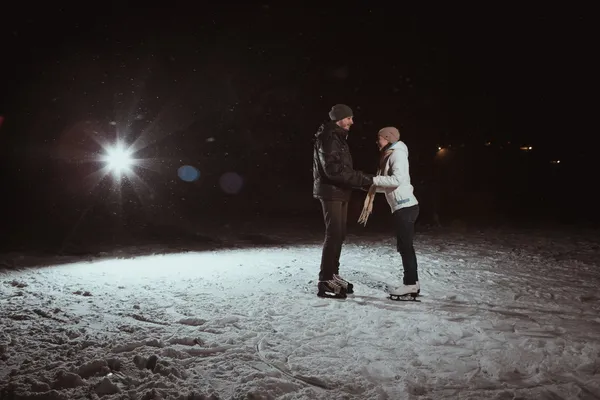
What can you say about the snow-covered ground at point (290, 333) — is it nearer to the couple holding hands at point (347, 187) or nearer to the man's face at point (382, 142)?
the couple holding hands at point (347, 187)

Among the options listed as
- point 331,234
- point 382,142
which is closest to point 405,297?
point 331,234

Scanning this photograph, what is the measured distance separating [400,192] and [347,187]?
612 millimetres

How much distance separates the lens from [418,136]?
15758 millimetres

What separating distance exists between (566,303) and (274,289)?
3.48m

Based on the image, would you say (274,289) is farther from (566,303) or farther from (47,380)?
(566,303)

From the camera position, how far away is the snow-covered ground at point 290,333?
2963mm

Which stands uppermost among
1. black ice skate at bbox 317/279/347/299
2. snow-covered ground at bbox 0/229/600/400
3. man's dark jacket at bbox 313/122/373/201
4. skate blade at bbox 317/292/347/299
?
man's dark jacket at bbox 313/122/373/201

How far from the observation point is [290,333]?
3963 mm

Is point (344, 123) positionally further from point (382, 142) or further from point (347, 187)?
point (347, 187)

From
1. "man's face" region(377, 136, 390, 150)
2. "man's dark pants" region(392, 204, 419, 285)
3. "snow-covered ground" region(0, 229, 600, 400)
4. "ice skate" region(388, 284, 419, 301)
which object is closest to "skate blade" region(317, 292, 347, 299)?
"snow-covered ground" region(0, 229, 600, 400)

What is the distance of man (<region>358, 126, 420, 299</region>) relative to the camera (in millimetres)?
4836

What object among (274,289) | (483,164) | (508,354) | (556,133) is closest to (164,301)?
(274,289)

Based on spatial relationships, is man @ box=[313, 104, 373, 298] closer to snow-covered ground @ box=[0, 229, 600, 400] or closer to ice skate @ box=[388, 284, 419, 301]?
snow-covered ground @ box=[0, 229, 600, 400]

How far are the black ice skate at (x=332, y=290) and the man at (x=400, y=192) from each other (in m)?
0.59
